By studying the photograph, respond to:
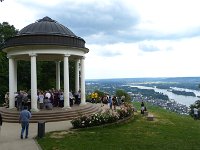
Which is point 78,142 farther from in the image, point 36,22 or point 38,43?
point 36,22

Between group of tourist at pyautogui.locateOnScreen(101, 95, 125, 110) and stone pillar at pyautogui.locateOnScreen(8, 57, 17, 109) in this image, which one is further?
group of tourist at pyautogui.locateOnScreen(101, 95, 125, 110)

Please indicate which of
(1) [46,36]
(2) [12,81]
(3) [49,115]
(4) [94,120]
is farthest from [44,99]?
(4) [94,120]

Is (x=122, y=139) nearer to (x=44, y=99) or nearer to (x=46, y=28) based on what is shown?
(x=44, y=99)

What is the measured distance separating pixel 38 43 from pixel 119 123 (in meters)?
8.49

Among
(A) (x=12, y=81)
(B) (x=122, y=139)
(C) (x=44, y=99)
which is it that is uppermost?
(A) (x=12, y=81)

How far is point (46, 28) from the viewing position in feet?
83.7

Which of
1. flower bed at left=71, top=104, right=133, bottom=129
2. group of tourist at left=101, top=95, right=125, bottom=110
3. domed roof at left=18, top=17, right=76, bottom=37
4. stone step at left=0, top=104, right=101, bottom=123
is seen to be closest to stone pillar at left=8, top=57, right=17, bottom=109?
stone step at left=0, top=104, right=101, bottom=123

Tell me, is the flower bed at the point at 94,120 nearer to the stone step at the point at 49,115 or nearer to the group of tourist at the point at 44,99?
the stone step at the point at 49,115

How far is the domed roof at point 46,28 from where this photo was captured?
25062 millimetres

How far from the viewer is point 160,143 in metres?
15.2

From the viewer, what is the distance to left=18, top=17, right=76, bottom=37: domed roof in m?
25.1

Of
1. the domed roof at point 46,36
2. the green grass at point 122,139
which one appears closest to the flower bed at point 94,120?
the green grass at point 122,139

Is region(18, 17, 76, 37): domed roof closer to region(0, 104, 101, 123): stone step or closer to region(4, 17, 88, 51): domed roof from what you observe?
region(4, 17, 88, 51): domed roof

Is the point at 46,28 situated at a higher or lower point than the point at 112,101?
higher
